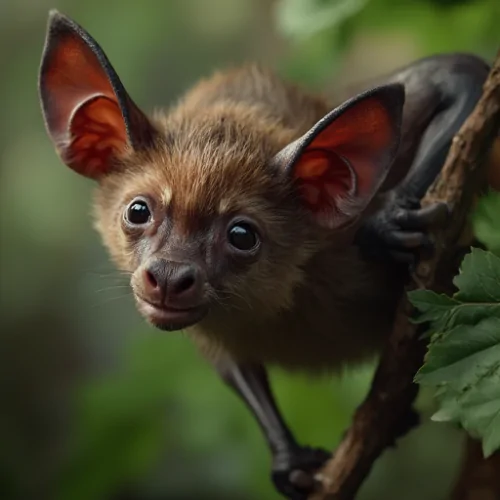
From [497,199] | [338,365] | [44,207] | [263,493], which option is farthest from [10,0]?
[497,199]

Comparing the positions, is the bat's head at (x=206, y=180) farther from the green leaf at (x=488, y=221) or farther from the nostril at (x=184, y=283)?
the green leaf at (x=488, y=221)

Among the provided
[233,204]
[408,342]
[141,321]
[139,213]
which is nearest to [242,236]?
[233,204]

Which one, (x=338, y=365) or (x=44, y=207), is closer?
(x=338, y=365)

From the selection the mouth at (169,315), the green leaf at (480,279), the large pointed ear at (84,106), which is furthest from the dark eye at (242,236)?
the green leaf at (480,279)

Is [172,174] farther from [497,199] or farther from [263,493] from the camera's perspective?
[263,493]

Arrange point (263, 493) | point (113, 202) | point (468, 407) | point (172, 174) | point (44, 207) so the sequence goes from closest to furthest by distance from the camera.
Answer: point (468, 407), point (172, 174), point (113, 202), point (263, 493), point (44, 207)

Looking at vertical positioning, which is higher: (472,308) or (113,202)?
(113,202)

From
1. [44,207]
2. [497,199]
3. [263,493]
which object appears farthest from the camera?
[44,207]

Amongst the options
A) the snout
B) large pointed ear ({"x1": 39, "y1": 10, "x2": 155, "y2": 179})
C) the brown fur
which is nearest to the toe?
the brown fur

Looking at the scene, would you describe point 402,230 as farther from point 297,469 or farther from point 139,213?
point 297,469
